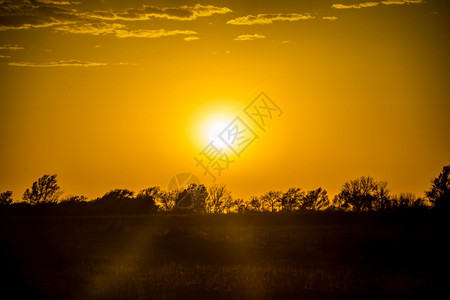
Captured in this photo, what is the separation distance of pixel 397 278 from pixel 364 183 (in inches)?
3012

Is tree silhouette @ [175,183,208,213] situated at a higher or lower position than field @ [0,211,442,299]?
higher

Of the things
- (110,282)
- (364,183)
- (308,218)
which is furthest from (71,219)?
(364,183)

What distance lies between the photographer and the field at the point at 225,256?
124ft

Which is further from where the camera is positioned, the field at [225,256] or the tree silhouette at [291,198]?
the tree silhouette at [291,198]

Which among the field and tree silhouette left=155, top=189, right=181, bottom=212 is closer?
the field

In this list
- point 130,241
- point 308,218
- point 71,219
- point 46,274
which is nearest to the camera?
point 46,274

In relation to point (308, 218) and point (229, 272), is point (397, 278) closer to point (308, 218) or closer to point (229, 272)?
point (229, 272)

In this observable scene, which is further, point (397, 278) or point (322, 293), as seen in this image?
point (397, 278)

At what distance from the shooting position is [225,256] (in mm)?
59156

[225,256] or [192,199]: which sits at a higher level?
[192,199]

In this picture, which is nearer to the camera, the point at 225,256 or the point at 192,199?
the point at 225,256

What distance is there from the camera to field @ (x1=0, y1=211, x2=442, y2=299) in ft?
124

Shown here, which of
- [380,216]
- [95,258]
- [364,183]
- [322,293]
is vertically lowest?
[322,293]

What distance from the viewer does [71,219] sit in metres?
72.0
